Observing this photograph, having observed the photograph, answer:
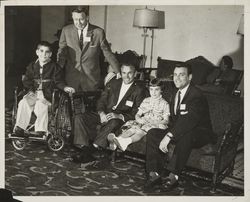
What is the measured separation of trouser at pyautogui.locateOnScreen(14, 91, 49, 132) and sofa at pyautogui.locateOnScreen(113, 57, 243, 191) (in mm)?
750

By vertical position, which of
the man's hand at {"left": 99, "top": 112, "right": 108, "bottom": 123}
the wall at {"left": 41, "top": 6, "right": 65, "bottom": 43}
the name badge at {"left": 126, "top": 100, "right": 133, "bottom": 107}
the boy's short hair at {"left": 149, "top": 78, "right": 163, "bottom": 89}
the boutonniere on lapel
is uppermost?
the wall at {"left": 41, "top": 6, "right": 65, "bottom": 43}

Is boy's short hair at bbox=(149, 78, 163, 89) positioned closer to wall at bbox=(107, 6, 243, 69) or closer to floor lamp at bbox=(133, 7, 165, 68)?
wall at bbox=(107, 6, 243, 69)

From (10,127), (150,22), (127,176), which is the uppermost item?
(150,22)

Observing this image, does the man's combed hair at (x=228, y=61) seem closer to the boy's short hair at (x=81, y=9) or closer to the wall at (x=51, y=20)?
the boy's short hair at (x=81, y=9)

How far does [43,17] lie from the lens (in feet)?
10.1

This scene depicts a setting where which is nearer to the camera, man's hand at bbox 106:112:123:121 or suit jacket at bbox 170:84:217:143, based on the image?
suit jacket at bbox 170:84:217:143

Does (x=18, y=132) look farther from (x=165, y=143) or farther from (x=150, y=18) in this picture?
(x=150, y=18)

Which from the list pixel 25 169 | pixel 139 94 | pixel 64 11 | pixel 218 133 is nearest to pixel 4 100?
pixel 25 169

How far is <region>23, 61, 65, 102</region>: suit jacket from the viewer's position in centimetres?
315

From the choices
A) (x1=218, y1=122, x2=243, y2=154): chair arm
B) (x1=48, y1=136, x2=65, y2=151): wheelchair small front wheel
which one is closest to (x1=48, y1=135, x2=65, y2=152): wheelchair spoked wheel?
(x1=48, y1=136, x2=65, y2=151): wheelchair small front wheel

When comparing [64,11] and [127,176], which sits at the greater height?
[64,11]

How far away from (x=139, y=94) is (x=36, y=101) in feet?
2.57

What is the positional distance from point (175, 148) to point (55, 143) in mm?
930

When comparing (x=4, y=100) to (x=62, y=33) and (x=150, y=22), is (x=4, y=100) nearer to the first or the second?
(x=62, y=33)
